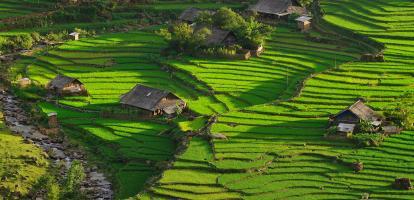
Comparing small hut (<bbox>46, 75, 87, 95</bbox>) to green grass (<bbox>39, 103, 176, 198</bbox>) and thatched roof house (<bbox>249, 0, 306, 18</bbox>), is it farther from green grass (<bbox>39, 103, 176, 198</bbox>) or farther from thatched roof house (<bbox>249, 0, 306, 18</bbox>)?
thatched roof house (<bbox>249, 0, 306, 18</bbox>)

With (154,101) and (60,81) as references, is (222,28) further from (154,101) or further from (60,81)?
(154,101)

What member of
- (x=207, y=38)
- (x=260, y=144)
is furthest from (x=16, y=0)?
(x=260, y=144)

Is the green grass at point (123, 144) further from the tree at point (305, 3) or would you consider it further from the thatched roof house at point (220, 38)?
the tree at point (305, 3)

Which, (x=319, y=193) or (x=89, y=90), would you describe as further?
(x=89, y=90)

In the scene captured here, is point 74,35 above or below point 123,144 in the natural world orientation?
above

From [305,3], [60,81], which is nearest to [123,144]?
[60,81]

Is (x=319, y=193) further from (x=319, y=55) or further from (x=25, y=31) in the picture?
(x=25, y=31)
